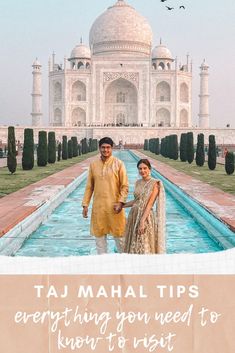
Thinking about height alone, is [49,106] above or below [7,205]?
above

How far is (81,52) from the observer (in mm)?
43438

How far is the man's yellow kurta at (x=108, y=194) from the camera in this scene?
3105mm

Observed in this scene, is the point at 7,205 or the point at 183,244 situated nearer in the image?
the point at 183,244

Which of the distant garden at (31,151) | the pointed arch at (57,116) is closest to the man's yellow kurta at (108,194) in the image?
the distant garden at (31,151)

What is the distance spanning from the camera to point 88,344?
149 centimetres

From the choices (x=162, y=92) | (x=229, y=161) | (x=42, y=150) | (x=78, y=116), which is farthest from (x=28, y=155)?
(x=162, y=92)

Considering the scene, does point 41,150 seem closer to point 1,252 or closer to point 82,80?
point 1,252

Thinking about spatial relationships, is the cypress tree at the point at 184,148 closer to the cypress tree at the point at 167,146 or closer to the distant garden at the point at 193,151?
the distant garden at the point at 193,151

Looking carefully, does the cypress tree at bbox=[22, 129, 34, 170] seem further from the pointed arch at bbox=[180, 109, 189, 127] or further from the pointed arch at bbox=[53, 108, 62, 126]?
the pointed arch at bbox=[180, 109, 189, 127]

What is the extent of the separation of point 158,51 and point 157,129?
11881 millimetres

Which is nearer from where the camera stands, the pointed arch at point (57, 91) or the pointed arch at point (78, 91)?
the pointed arch at point (78, 91)

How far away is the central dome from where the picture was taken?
42.3 m

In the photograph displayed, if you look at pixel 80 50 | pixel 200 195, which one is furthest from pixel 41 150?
pixel 80 50

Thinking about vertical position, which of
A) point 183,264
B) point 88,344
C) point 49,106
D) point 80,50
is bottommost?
point 88,344
